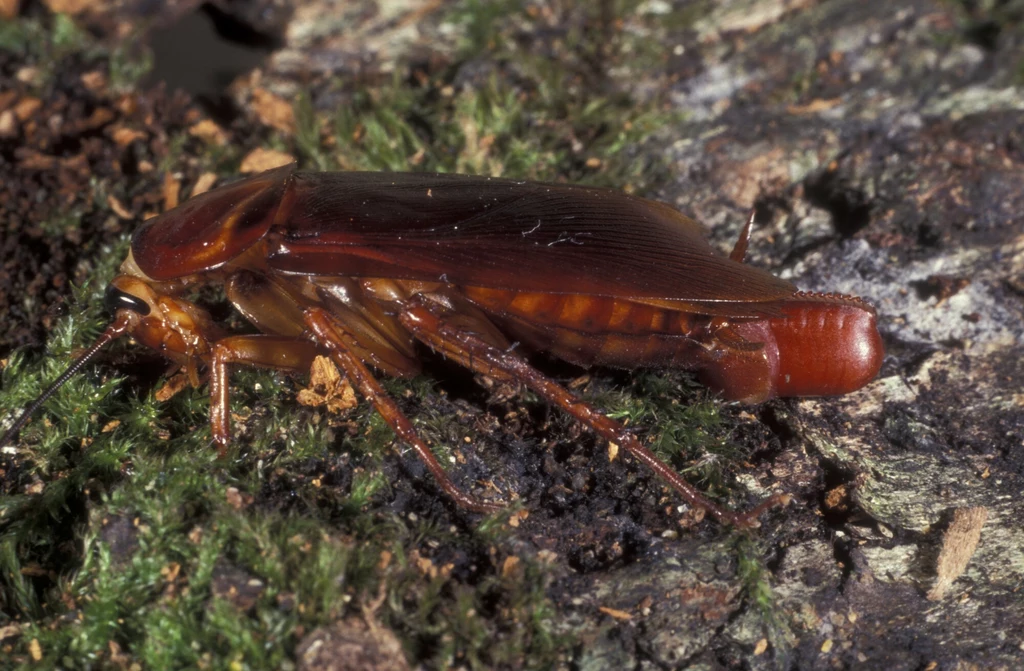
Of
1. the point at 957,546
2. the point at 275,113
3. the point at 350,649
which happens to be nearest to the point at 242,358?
the point at 350,649

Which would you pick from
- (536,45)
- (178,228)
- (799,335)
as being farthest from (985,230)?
(178,228)

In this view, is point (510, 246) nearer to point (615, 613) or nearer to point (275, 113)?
point (615, 613)

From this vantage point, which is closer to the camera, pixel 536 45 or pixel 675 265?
pixel 675 265

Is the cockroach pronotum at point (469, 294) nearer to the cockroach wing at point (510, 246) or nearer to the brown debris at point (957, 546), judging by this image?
the cockroach wing at point (510, 246)

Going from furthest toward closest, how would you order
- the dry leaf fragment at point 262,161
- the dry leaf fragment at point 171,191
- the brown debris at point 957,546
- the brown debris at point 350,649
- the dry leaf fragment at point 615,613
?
1. the dry leaf fragment at point 262,161
2. the dry leaf fragment at point 171,191
3. the brown debris at point 957,546
4. the dry leaf fragment at point 615,613
5. the brown debris at point 350,649

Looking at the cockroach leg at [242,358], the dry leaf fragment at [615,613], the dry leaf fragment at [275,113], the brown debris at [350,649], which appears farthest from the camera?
the dry leaf fragment at [275,113]

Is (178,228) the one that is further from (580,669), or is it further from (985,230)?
(985,230)

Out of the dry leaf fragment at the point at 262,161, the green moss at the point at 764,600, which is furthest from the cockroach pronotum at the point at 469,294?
the dry leaf fragment at the point at 262,161
